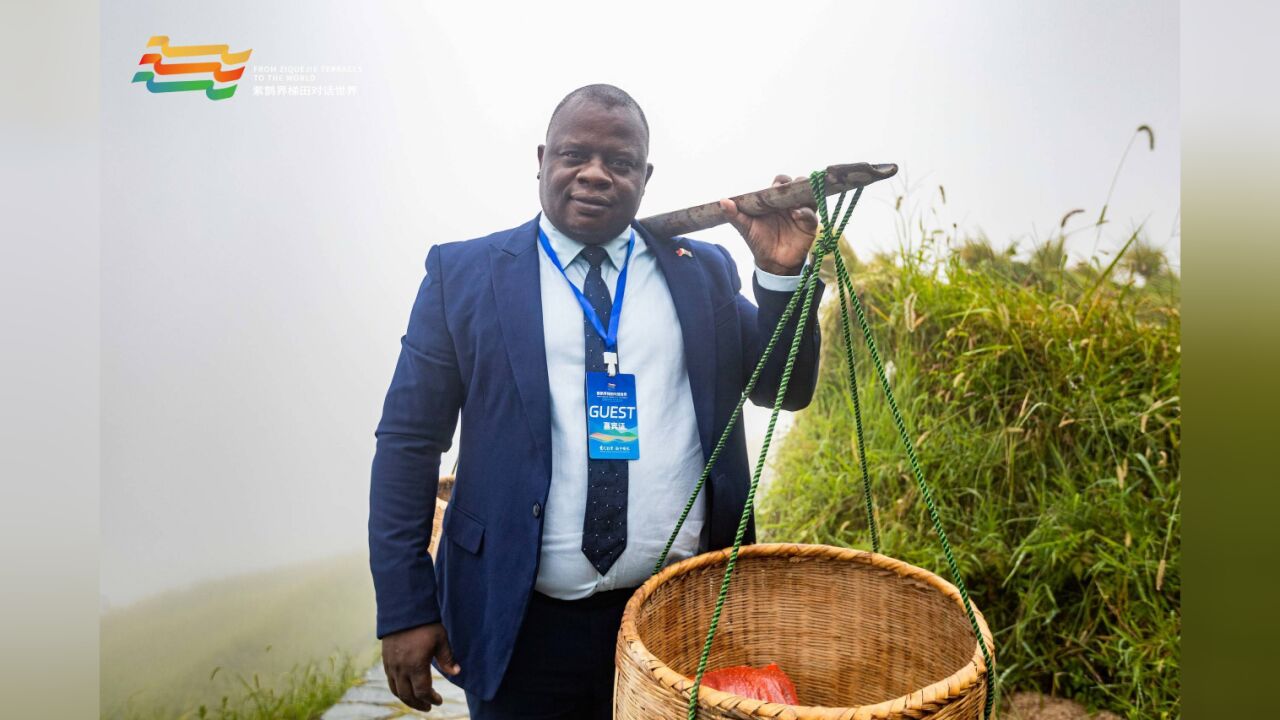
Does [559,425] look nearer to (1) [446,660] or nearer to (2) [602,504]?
(2) [602,504]

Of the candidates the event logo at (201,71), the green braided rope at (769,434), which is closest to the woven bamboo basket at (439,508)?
the green braided rope at (769,434)

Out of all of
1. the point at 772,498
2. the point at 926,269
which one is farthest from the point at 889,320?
the point at 772,498

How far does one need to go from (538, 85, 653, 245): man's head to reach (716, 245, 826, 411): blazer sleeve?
285mm

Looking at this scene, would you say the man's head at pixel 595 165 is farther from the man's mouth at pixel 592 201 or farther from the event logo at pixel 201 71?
the event logo at pixel 201 71

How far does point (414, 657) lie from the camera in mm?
1751

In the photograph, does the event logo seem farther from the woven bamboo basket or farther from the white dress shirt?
the woven bamboo basket

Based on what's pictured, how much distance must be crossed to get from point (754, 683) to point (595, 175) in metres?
1.07

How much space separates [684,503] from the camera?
1885 millimetres

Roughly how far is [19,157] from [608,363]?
5.90 ft

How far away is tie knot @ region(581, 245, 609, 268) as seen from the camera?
190cm

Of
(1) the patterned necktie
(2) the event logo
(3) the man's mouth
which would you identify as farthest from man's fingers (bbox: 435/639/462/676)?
(2) the event logo

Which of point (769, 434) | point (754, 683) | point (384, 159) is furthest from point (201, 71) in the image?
point (754, 683)

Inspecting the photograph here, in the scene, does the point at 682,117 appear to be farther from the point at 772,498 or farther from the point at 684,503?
the point at 772,498

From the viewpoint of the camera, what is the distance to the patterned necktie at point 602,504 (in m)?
1.80
